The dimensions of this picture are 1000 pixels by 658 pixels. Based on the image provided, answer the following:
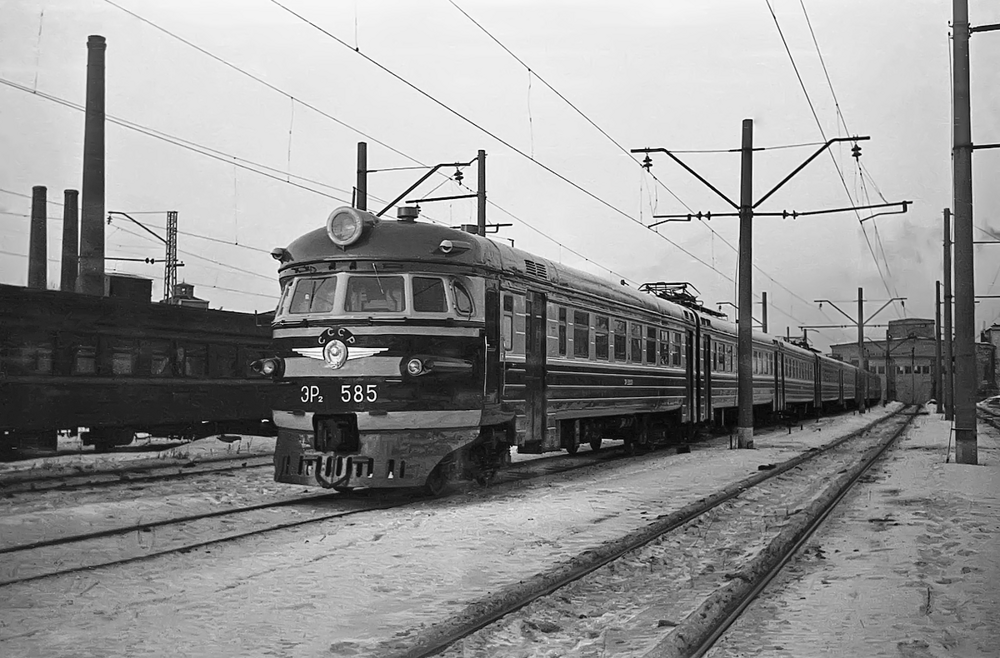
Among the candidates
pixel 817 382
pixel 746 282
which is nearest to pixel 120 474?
A: pixel 746 282

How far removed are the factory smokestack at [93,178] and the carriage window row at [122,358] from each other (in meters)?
5.96

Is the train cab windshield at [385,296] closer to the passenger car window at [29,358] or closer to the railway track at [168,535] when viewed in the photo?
the railway track at [168,535]

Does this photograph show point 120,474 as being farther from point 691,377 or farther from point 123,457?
point 691,377

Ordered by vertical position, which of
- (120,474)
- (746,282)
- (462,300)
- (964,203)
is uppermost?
(964,203)

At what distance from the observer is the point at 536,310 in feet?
46.4

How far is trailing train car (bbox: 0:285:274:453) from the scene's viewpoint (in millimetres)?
15055

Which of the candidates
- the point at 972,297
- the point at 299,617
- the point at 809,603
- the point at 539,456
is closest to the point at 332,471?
the point at 299,617

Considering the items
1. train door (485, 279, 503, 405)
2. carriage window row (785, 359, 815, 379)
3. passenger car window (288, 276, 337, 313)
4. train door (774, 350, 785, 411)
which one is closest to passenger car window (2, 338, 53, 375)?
passenger car window (288, 276, 337, 313)

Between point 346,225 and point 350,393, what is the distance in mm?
2069

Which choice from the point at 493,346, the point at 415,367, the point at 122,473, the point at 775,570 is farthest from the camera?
the point at 122,473

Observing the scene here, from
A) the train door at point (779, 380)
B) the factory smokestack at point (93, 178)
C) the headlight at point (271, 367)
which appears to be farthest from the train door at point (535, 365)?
the train door at point (779, 380)

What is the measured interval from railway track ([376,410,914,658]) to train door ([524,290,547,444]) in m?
2.92

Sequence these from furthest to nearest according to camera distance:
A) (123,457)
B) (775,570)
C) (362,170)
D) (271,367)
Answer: (362,170) → (123,457) → (271,367) → (775,570)

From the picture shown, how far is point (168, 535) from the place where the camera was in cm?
955
